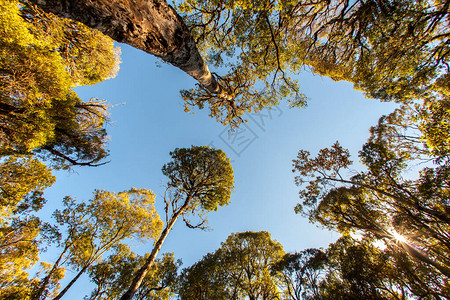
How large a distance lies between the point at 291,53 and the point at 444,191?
31.7ft

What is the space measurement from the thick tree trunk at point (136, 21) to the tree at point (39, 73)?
553 cm

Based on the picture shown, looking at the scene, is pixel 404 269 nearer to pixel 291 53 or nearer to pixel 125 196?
pixel 291 53

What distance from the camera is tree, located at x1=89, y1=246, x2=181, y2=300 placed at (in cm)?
938

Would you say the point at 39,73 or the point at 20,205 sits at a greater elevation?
the point at 39,73

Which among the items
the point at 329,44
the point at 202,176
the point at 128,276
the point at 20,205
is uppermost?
the point at 329,44

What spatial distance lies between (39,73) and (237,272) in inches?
596

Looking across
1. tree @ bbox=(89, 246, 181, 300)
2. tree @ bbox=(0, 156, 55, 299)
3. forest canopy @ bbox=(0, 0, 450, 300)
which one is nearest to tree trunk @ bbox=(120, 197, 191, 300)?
forest canopy @ bbox=(0, 0, 450, 300)

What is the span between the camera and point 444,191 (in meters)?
7.19

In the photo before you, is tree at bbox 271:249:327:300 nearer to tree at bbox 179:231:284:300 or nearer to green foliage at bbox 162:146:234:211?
tree at bbox 179:231:284:300

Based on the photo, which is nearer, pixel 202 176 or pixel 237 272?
pixel 202 176

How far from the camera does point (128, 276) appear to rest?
977 cm

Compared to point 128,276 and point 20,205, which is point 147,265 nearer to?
point 128,276

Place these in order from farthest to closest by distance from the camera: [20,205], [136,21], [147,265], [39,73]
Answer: [20,205] < [147,265] < [39,73] < [136,21]

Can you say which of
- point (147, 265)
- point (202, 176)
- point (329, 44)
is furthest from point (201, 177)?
point (329, 44)
